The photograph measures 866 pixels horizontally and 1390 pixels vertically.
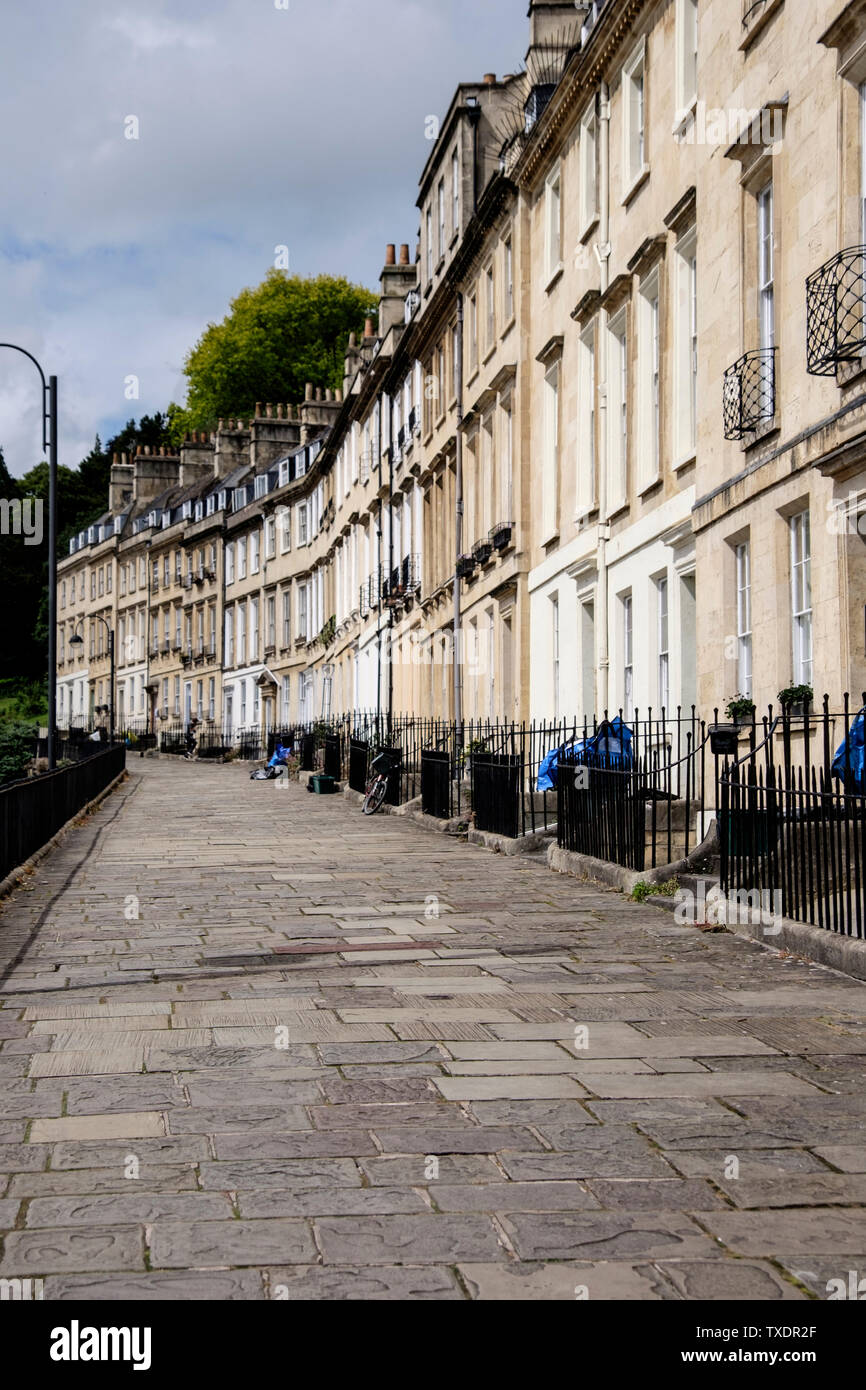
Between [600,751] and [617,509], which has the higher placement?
[617,509]

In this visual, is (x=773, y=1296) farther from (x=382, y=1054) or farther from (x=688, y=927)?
(x=688, y=927)

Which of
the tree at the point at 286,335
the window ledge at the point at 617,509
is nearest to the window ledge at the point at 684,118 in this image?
the window ledge at the point at 617,509

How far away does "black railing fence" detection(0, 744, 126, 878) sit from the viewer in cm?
1445

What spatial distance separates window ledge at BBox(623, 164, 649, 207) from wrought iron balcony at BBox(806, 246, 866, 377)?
272 inches

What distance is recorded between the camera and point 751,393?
15.5 metres

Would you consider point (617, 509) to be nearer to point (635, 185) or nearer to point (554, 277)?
point (635, 185)

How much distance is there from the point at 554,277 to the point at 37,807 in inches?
491

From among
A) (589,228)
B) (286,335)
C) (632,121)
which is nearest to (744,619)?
(632,121)

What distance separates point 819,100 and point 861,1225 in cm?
1132

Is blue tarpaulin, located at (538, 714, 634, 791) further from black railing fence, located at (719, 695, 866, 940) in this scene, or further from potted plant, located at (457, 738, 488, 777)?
black railing fence, located at (719, 695, 866, 940)

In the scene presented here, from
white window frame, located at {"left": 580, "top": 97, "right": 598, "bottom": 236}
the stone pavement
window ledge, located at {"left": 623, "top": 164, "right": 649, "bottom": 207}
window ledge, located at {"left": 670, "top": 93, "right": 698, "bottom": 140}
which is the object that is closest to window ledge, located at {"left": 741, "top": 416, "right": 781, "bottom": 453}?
window ledge, located at {"left": 670, "top": 93, "right": 698, "bottom": 140}

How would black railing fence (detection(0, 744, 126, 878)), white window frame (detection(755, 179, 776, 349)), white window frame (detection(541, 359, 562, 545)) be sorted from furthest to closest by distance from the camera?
white window frame (detection(541, 359, 562, 545)), white window frame (detection(755, 179, 776, 349)), black railing fence (detection(0, 744, 126, 878))

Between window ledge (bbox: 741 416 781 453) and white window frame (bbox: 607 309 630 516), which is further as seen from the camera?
white window frame (bbox: 607 309 630 516)
